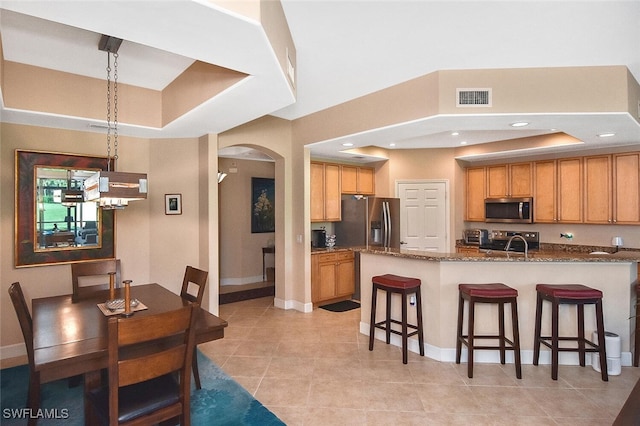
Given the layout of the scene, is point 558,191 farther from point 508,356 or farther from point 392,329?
point 392,329

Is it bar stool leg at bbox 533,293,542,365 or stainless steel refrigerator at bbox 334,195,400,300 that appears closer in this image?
bar stool leg at bbox 533,293,542,365

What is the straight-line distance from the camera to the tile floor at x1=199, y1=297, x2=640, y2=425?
2455 millimetres

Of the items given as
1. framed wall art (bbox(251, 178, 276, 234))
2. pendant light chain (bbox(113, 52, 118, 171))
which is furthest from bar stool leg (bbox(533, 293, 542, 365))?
framed wall art (bbox(251, 178, 276, 234))

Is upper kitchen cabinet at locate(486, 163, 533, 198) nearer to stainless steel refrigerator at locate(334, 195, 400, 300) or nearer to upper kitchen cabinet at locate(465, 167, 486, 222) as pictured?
upper kitchen cabinet at locate(465, 167, 486, 222)

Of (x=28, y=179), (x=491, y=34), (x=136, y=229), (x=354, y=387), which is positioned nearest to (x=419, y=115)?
(x=491, y=34)

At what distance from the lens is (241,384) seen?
2.91 meters

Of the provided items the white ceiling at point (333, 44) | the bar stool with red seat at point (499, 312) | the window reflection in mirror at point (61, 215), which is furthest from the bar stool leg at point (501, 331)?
the window reflection in mirror at point (61, 215)

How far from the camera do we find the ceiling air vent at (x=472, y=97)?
10.2 ft

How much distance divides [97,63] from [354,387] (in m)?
3.73

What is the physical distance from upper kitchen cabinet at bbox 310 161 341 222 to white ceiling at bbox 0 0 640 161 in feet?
6.20

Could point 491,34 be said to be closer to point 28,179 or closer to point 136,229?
point 136,229

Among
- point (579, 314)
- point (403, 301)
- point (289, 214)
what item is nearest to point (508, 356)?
point (579, 314)

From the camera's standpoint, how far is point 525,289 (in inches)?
133

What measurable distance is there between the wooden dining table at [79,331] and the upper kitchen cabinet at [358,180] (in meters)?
3.73
